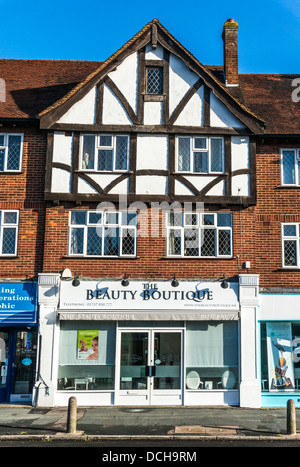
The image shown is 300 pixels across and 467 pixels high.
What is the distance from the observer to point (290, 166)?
16.4 metres

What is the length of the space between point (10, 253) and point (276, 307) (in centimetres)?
889

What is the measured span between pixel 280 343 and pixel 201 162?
6.46 meters

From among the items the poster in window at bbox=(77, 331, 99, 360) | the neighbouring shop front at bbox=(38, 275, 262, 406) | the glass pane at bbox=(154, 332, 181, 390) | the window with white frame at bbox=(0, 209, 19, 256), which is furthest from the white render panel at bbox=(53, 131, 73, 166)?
the glass pane at bbox=(154, 332, 181, 390)

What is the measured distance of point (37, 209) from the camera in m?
15.8

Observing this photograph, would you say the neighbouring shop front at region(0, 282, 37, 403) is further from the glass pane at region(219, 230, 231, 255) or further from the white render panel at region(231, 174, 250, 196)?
the white render panel at region(231, 174, 250, 196)

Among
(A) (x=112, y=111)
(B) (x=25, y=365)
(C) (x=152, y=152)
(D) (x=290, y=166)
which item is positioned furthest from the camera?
(D) (x=290, y=166)

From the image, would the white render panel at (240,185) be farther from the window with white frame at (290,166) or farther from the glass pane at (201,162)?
the window with white frame at (290,166)

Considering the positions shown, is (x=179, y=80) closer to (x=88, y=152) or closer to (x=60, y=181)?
(x=88, y=152)

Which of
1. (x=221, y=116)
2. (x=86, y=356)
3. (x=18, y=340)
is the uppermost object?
(x=221, y=116)

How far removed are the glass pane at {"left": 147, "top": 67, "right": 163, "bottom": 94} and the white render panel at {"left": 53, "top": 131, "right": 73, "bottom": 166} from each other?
3256 mm

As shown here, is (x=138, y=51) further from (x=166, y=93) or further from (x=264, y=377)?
(x=264, y=377)

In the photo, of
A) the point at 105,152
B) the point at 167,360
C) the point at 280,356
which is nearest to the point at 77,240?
the point at 105,152

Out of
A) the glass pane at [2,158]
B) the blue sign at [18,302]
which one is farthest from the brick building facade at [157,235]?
the glass pane at [2,158]

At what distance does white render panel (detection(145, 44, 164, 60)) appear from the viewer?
16.2 metres
